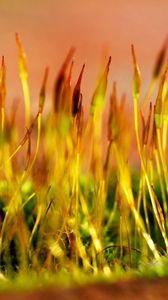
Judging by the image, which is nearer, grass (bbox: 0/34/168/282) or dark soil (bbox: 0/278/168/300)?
dark soil (bbox: 0/278/168/300)

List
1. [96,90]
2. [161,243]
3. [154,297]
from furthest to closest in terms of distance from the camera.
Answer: [161,243]
[96,90]
[154,297]

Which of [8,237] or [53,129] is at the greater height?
[53,129]

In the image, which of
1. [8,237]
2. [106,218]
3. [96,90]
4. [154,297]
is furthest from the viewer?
[106,218]

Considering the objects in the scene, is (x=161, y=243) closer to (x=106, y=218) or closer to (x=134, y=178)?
(x=106, y=218)

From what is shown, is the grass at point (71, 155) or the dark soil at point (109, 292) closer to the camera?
the dark soil at point (109, 292)

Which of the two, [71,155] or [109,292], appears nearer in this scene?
[109,292]

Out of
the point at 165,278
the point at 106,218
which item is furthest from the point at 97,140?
the point at 106,218

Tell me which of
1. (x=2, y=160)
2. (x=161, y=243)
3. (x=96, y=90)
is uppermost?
(x=96, y=90)

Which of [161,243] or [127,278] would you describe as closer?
[127,278]
